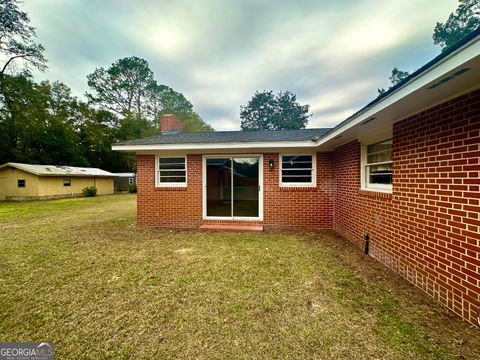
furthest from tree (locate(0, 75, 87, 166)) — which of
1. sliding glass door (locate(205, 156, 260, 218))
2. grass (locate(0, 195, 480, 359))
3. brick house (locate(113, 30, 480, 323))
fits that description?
sliding glass door (locate(205, 156, 260, 218))

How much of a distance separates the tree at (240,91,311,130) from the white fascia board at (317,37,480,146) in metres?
34.3

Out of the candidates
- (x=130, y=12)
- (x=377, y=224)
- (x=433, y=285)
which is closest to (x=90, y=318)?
(x=433, y=285)

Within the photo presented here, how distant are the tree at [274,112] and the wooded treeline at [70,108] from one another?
9260 millimetres

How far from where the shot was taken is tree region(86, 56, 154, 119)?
2697 centimetres

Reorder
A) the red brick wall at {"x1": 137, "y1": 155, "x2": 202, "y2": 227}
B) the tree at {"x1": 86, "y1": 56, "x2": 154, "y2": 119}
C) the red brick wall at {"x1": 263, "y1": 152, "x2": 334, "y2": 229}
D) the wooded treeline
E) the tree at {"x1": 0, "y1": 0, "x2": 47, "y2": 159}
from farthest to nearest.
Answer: the tree at {"x1": 86, "y1": 56, "x2": 154, "y2": 119} < the wooded treeline < the tree at {"x1": 0, "y1": 0, "x2": 47, "y2": 159} < the red brick wall at {"x1": 137, "y1": 155, "x2": 202, "y2": 227} < the red brick wall at {"x1": 263, "y1": 152, "x2": 334, "y2": 229}

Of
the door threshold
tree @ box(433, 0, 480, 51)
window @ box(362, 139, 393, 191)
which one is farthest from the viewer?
tree @ box(433, 0, 480, 51)

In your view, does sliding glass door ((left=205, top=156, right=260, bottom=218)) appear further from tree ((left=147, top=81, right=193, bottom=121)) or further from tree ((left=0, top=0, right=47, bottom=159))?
tree ((left=147, top=81, right=193, bottom=121))

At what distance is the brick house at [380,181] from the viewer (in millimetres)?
2133

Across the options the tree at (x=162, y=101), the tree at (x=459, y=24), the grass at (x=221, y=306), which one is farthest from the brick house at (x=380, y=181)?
the tree at (x=162, y=101)

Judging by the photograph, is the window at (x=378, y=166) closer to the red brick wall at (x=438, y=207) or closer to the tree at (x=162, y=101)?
the red brick wall at (x=438, y=207)

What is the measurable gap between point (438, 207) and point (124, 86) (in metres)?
34.5

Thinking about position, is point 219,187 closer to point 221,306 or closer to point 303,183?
point 303,183

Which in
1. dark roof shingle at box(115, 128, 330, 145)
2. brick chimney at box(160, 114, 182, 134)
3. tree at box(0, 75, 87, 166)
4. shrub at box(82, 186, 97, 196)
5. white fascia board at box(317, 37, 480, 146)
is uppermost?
tree at box(0, 75, 87, 166)

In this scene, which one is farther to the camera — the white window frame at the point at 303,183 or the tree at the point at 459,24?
the tree at the point at 459,24
